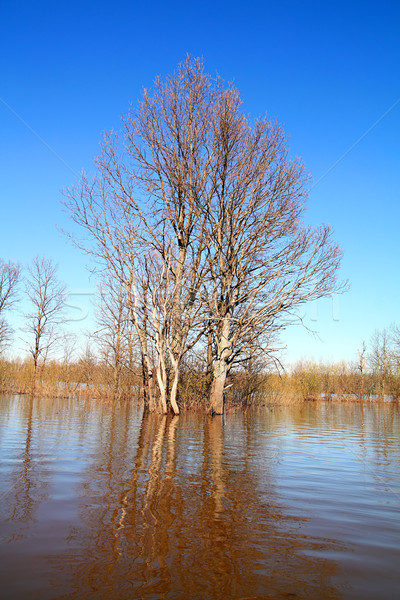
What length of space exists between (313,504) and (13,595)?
281cm

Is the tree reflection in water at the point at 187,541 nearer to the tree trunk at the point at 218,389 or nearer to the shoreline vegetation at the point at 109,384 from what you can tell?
the tree trunk at the point at 218,389

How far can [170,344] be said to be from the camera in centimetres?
1627

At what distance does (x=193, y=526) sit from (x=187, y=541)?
35cm

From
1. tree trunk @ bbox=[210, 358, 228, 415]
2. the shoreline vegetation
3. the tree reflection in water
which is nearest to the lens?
the tree reflection in water

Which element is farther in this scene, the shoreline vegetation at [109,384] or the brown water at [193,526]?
the shoreline vegetation at [109,384]

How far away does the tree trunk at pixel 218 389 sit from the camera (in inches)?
666

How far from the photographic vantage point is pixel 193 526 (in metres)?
3.26

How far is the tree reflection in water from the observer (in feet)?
7.48

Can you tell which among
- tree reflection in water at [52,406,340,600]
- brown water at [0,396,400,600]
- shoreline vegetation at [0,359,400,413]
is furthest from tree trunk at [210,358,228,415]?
tree reflection in water at [52,406,340,600]

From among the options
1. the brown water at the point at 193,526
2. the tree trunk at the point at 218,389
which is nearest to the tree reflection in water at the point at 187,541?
the brown water at the point at 193,526

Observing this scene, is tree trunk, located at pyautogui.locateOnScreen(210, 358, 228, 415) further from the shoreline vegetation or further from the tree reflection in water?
the tree reflection in water

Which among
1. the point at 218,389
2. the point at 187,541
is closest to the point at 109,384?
the point at 218,389

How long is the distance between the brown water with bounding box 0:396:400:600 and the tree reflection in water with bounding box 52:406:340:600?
11mm

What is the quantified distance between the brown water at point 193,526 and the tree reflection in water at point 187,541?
1 centimetres
